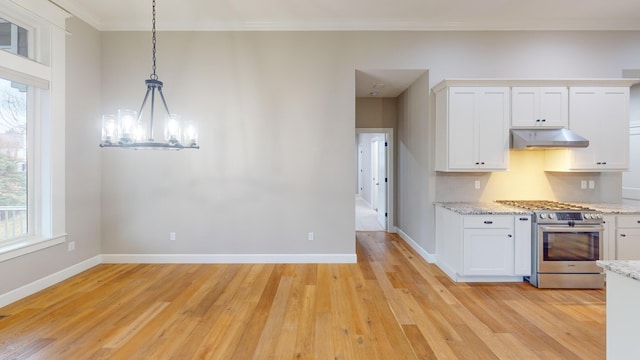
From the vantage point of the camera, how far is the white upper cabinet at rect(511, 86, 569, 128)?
12.8 feet

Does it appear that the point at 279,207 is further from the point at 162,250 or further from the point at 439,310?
the point at 439,310

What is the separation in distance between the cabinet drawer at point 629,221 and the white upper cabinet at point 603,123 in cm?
69

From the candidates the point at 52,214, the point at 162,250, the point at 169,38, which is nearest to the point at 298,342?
the point at 162,250

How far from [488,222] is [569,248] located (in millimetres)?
962

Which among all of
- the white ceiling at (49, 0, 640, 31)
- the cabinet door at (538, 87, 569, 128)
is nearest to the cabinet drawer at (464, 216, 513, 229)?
the cabinet door at (538, 87, 569, 128)

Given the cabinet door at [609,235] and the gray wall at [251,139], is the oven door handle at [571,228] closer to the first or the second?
the cabinet door at [609,235]

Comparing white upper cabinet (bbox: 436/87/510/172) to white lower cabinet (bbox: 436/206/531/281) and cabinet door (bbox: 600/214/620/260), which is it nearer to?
white lower cabinet (bbox: 436/206/531/281)

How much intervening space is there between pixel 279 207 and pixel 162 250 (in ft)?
6.01

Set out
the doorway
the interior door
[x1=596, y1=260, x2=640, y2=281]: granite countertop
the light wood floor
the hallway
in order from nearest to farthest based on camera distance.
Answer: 1. [x1=596, y1=260, x2=640, y2=281]: granite countertop
2. the light wood floor
3. the doorway
4. the interior door
5. the hallway

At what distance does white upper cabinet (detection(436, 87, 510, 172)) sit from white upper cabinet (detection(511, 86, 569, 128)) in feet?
0.54

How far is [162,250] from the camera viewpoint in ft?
14.5

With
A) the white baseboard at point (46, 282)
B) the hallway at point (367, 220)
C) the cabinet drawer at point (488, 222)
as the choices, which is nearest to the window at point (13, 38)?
the white baseboard at point (46, 282)

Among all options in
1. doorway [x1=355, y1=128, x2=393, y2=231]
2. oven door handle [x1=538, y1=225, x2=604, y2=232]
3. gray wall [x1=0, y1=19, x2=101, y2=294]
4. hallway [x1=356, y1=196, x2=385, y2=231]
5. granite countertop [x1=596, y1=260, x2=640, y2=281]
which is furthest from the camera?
hallway [x1=356, y1=196, x2=385, y2=231]

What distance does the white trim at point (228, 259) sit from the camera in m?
4.39
